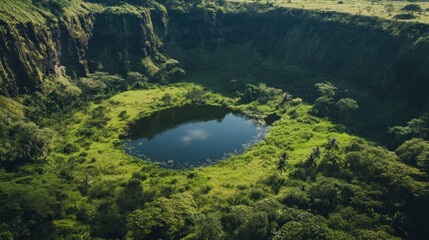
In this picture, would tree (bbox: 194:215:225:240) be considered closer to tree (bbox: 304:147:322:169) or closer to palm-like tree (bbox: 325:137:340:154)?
tree (bbox: 304:147:322:169)

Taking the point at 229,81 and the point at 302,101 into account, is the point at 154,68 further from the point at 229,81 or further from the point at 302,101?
the point at 302,101

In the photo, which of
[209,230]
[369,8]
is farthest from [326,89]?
[209,230]

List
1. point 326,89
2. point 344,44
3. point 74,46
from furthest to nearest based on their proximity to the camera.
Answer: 1. point 344,44
2. point 74,46
3. point 326,89

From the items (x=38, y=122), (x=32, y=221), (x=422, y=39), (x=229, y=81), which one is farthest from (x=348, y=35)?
(x=32, y=221)

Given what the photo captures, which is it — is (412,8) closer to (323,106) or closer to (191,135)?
(323,106)

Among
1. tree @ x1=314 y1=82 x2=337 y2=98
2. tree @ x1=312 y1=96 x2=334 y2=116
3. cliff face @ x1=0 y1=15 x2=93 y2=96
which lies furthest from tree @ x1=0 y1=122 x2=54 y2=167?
tree @ x1=314 y1=82 x2=337 y2=98

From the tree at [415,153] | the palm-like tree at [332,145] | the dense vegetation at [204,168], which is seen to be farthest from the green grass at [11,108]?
the tree at [415,153]
